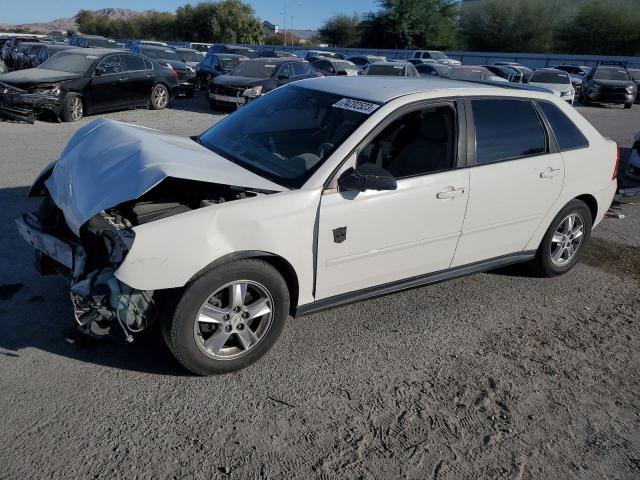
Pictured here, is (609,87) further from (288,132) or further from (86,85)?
(288,132)

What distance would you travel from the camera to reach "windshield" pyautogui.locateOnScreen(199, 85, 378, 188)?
365cm

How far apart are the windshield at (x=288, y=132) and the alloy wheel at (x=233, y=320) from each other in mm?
721

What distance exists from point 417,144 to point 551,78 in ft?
64.7

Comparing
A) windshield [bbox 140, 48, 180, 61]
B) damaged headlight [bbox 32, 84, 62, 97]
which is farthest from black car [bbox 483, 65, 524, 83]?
damaged headlight [bbox 32, 84, 62, 97]

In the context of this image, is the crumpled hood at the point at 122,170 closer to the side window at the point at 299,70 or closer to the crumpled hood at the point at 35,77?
the crumpled hood at the point at 35,77

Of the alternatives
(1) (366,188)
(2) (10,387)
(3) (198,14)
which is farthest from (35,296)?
(3) (198,14)

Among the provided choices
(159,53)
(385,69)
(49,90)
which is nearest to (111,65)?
(49,90)

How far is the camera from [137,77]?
1409cm

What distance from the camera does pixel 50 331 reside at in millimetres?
3689

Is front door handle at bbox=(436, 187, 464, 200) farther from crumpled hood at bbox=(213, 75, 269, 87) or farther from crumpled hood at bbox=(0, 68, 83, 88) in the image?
crumpled hood at bbox=(213, 75, 269, 87)

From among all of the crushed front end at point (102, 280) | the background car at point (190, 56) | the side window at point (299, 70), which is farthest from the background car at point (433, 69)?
the crushed front end at point (102, 280)

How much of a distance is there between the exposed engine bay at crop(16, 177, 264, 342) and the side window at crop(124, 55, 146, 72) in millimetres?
11250

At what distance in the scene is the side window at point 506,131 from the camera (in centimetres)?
415

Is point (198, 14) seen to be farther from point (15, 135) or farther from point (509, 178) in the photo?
point (509, 178)
